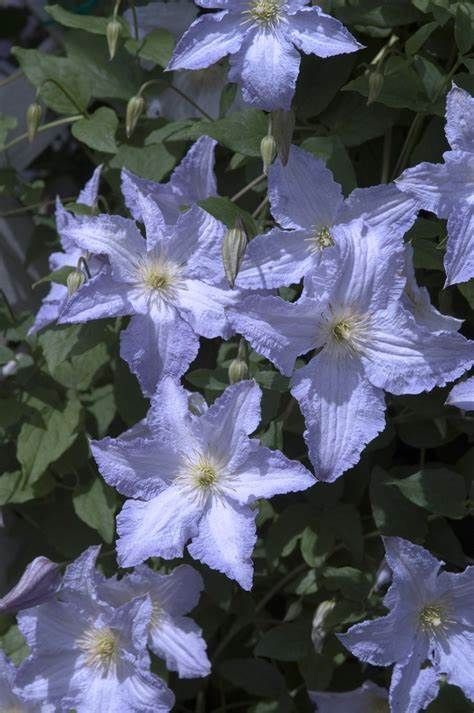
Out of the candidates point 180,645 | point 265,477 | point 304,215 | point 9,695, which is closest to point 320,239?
point 304,215

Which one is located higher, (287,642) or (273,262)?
(273,262)

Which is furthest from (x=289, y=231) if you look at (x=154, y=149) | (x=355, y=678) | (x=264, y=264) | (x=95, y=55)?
(x=355, y=678)

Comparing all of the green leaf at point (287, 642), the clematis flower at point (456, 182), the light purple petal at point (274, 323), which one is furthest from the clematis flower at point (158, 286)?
the green leaf at point (287, 642)

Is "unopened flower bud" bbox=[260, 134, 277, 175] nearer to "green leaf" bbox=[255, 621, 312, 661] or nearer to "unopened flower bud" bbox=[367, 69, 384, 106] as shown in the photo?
"unopened flower bud" bbox=[367, 69, 384, 106]

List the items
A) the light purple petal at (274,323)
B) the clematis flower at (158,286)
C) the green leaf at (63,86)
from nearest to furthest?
the light purple petal at (274,323), the clematis flower at (158,286), the green leaf at (63,86)

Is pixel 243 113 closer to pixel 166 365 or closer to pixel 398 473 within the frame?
pixel 166 365

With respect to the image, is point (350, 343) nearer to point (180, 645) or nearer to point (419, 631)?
point (419, 631)

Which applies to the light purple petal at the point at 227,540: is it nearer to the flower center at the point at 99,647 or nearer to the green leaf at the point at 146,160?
the flower center at the point at 99,647
